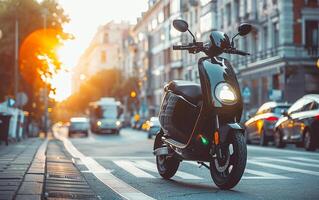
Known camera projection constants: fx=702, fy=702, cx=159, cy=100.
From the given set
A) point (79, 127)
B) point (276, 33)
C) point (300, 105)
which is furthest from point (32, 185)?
point (79, 127)

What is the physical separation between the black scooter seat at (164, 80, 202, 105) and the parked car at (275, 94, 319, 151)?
34.5 feet

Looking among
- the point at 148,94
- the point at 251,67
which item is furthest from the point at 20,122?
the point at 148,94

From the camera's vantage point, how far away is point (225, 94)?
26.6 ft

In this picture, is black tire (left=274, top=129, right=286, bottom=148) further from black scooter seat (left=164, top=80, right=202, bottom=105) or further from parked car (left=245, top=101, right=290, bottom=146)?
black scooter seat (left=164, top=80, right=202, bottom=105)

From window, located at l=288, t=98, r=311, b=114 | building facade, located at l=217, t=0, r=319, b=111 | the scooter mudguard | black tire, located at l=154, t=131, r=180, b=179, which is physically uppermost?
building facade, located at l=217, t=0, r=319, b=111

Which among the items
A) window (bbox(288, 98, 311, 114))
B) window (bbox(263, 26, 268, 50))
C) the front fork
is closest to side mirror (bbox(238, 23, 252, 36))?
the front fork

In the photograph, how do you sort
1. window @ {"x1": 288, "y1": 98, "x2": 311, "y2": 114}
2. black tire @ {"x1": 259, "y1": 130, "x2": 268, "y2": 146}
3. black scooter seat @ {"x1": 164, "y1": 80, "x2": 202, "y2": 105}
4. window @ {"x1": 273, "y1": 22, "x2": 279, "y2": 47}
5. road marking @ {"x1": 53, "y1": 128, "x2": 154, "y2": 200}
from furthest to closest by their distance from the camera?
window @ {"x1": 273, "y1": 22, "x2": 279, "y2": 47} → black tire @ {"x1": 259, "y1": 130, "x2": 268, "y2": 146} → window @ {"x1": 288, "y1": 98, "x2": 311, "y2": 114} → black scooter seat @ {"x1": 164, "y1": 80, "x2": 202, "y2": 105} → road marking @ {"x1": 53, "y1": 128, "x2": 154, "y2": 200}

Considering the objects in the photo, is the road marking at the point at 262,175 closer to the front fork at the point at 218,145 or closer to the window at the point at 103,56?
the front fork at the point at 218,145

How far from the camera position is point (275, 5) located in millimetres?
45781

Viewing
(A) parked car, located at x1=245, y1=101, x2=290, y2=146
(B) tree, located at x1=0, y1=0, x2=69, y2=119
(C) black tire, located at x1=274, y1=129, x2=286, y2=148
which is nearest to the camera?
(C) black tire, located at x1=274, y1=129, x2=286, y2=148

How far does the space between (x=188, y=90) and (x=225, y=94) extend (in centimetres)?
96

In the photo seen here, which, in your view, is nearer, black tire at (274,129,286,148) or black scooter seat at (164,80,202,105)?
black scooter seat at (164,80,202,105)

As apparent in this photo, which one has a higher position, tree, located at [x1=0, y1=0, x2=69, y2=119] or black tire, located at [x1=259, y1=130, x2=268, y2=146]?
tree, located at [x1=0, y1=0, x2=69, y2=119]

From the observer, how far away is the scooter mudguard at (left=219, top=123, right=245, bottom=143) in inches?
313
